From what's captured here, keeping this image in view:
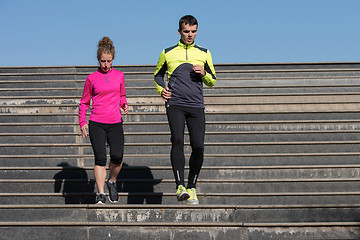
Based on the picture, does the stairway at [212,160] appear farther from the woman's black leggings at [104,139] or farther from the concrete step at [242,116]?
the woman's black leggings at [104,139]

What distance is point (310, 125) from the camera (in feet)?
28.7

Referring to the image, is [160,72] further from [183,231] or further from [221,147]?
[221,147]

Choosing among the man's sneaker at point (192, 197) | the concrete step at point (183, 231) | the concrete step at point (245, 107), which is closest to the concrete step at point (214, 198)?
the man's sneaker at point (192, 197)

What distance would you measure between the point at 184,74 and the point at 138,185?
1997 mm

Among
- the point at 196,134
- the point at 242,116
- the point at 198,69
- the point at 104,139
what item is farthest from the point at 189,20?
the point at 242,116

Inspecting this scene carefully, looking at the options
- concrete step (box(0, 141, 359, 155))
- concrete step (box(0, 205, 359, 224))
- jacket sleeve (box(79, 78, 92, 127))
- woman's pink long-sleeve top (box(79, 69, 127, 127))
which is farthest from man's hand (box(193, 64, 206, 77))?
concrete step (box(0, 141, 359, 155))

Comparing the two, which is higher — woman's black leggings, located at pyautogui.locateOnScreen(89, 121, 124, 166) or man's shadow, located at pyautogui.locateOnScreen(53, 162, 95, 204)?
woman's black leggings, located at pyautogui.locateOnScreen(89, 121, 124, 166)

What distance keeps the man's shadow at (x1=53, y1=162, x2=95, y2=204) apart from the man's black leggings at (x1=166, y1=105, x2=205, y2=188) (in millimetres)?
1516

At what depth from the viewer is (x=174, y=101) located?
588 cm

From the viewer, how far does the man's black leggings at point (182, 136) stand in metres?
5.83

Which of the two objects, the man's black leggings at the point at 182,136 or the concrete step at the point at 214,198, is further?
the concrete step at the point at 214,198

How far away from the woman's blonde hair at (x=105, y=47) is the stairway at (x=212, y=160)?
1.66 m

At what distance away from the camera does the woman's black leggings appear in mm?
6039

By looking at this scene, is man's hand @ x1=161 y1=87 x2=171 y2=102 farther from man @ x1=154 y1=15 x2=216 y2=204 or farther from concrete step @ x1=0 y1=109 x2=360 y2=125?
concrete step @ x1=0 y1=109 x2=360 y2=125
